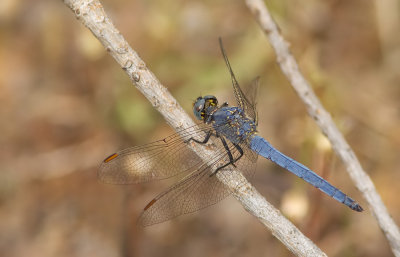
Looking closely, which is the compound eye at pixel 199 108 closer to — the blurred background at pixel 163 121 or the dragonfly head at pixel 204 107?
the dragonfly head at pixel 204 107

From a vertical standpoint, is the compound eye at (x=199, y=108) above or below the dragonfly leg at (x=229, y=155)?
above

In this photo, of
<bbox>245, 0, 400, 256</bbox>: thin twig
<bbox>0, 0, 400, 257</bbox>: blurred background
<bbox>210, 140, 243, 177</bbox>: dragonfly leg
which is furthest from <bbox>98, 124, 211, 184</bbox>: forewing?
<bbox>0, 0, 400, 257</bbox>: blurred background

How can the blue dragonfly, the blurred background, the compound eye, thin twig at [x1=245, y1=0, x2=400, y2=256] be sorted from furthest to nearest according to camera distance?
1. the blurred background
2. the compound eye
3. the blue dragonfly
4. thin twig at [x1=245, y1=0, x2=400, y2=256]

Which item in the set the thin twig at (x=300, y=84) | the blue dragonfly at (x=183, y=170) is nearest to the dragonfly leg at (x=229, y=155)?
the blue dragonfly at (x=183, y=170)

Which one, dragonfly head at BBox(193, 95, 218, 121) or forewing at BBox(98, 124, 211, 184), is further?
dragonfly head at BBox(193, 95, 218, 121)

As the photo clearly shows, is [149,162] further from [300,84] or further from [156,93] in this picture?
[300,84]

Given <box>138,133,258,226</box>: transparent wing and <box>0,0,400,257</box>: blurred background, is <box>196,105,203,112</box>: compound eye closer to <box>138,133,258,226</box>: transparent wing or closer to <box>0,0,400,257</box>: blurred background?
<box>138,133,258,226</box>: transparent wing
